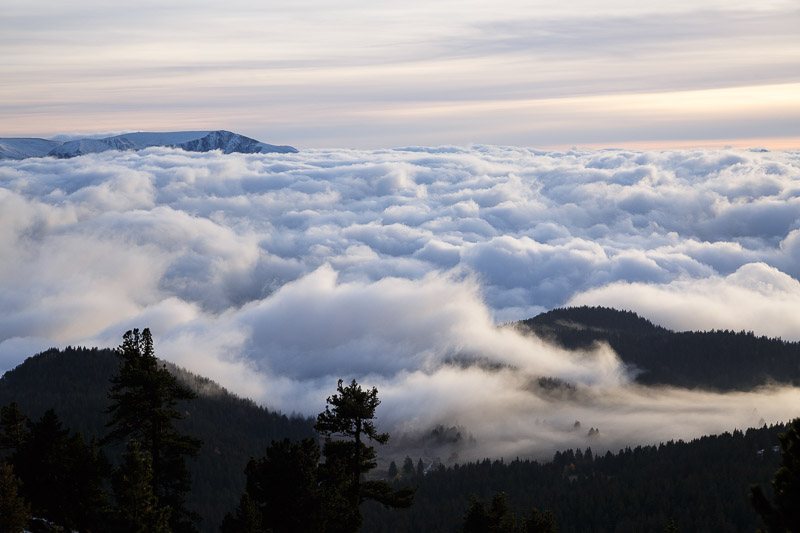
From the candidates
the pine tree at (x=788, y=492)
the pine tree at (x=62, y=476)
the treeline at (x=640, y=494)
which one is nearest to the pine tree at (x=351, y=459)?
the pine tree at (x=62, y=476)

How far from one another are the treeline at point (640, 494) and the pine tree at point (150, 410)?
112433 mm

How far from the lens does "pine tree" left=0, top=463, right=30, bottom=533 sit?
46.2 metres

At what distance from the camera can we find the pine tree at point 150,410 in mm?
41812

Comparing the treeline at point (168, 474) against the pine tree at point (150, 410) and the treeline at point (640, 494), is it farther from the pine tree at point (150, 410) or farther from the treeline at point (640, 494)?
the treeline at point (640, 494)

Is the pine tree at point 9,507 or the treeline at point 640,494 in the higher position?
the pine tree at point 9,507

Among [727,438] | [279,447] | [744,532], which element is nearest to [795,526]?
[279,447]

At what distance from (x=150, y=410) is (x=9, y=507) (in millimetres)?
10894

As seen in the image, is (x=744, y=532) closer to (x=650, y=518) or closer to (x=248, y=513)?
(x=650, y=518)

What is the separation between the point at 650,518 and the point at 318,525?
121252 mm

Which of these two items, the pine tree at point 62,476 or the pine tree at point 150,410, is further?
the pine tree at point 62,476

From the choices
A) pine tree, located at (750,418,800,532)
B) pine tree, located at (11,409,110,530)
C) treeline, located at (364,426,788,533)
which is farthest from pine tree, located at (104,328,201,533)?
treeline, located at (364,426,788,533)

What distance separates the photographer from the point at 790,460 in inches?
1018

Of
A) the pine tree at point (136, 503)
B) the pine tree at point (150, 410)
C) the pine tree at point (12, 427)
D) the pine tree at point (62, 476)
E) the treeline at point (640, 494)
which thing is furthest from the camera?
the treeline at point (640, 494)

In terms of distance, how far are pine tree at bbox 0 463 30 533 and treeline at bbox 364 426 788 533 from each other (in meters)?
111
